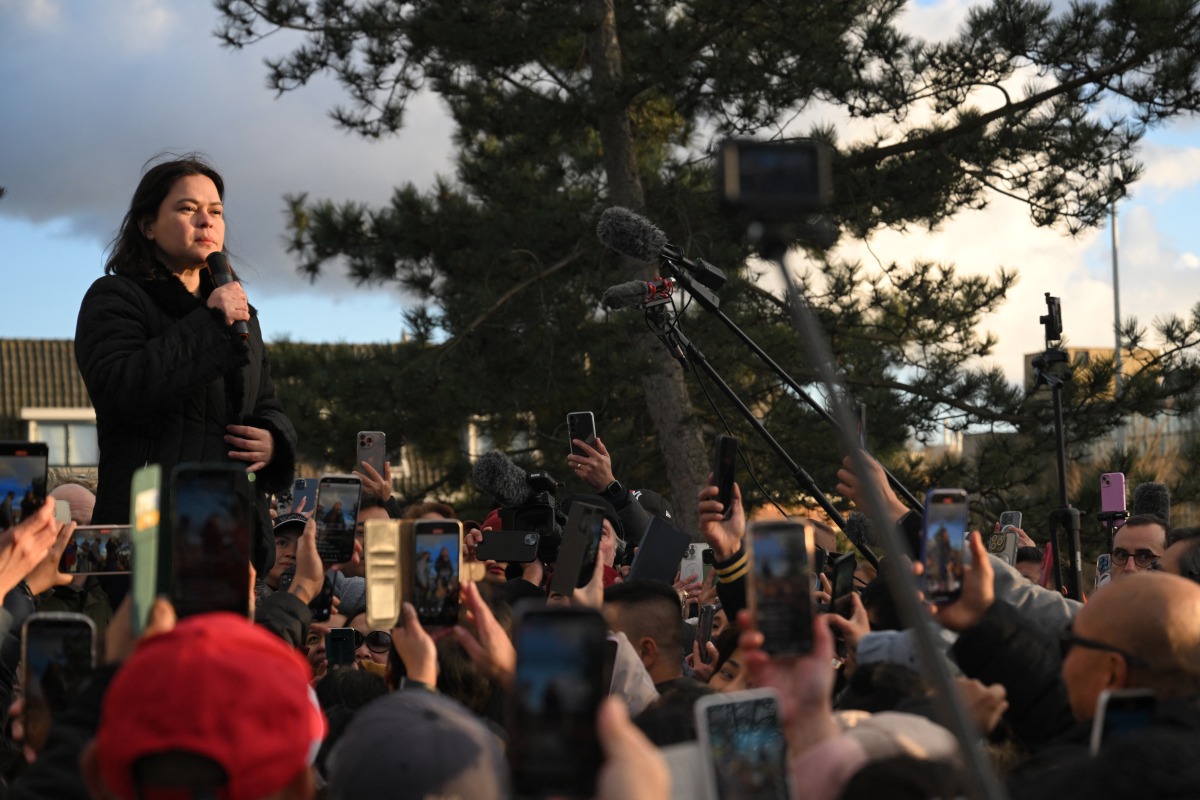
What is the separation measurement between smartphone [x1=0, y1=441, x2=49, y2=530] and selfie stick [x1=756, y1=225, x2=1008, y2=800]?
1624mm

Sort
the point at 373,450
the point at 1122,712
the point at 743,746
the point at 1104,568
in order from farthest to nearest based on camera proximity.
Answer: the point at 1104,568 → the point at 373,450 → the point at 1122,712 → the point at 743,746

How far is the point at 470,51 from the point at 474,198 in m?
1.83

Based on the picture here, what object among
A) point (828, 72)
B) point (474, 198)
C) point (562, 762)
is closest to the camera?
point (562, 762)

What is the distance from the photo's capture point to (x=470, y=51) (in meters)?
11.7

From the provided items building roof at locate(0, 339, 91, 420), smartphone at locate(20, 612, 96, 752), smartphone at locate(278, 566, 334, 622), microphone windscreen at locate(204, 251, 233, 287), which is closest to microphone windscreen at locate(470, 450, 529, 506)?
smartphone at locate(278, 566, 334, 622)

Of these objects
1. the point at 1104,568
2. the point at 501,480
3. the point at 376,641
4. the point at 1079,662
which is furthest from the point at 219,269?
the point at 1104,568

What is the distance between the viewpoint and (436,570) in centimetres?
312

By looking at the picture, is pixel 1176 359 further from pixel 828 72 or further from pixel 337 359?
pixel 337 359

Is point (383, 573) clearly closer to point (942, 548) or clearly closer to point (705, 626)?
point (942, 548)

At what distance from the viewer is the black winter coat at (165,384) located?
3.62 metres

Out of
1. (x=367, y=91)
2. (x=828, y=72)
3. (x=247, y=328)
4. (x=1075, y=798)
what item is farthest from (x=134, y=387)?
(x=367, y=91)

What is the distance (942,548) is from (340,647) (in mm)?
1828

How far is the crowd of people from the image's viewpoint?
2043 millimetres

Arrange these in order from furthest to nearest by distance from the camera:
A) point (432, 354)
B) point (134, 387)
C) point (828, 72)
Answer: point (432, 354) → point (828, 72) → point (134, 387)
